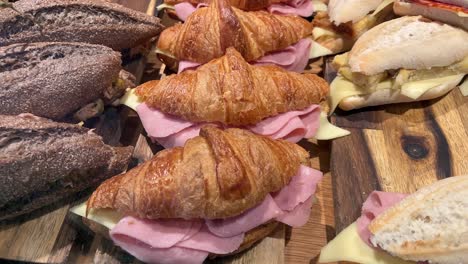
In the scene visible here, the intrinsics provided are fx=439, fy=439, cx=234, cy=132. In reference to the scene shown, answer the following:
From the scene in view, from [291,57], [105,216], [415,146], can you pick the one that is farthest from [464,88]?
[105,216]

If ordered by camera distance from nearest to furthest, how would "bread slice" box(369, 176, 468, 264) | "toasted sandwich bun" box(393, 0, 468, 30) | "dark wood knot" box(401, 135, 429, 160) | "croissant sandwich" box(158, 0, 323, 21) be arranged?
"bread slice" box(369, 176, 468, 264)
"dark wood knot" box(401, 135, 429, 160)
"toasted sandwich bun" box(393, 0, 468, 30)
"croissant sandwich" box(158, 0, 323, 21)

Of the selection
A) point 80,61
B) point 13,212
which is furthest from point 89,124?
point 13,212

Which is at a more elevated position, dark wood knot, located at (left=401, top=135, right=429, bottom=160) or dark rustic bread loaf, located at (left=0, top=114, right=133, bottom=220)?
dark rustic bread loaf, located at (left=0, top=114, right=133, bottom=220)

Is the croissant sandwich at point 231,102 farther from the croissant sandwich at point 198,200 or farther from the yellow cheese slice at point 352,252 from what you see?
the yellow cheese slice at point 352,252

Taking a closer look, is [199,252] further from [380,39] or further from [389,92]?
[380,39]

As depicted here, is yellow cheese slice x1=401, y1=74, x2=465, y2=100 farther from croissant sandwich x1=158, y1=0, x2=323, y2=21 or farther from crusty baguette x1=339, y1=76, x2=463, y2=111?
croissant sandwich x1=158, y1=0, x2=323, y2=21

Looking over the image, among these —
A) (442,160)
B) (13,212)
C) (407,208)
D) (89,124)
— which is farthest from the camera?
(89,124)

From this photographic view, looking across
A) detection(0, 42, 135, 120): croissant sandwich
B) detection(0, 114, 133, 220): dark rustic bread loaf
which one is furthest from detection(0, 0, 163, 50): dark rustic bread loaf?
detection(0, 114, 133, 220): dark rustic bread loaf
